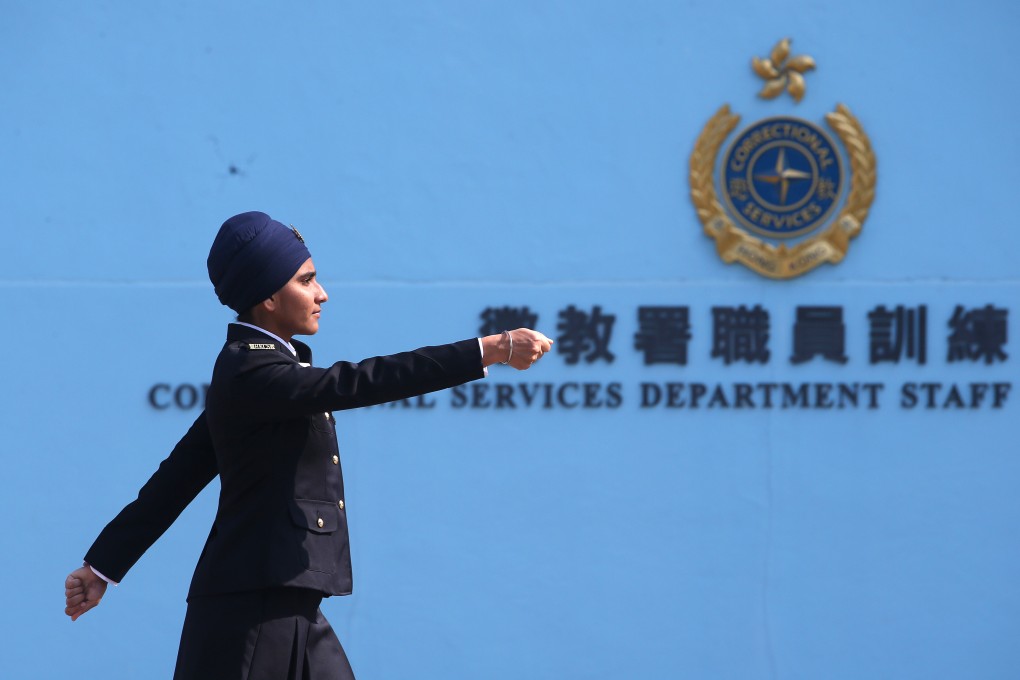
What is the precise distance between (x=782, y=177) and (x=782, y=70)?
0.39 m

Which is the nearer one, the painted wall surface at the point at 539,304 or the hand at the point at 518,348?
the hand at the point at 518,348

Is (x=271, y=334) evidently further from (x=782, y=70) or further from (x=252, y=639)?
(x=782, y=70)

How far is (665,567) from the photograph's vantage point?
4617 millimetres

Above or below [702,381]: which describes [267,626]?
below

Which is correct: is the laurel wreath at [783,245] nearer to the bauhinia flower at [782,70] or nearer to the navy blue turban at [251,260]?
the bauhinia flower at [782,70]

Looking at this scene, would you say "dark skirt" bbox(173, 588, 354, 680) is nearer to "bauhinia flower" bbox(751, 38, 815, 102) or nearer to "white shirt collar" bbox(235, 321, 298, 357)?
"white shirt collar" bbox(235, 321, 298, 357)

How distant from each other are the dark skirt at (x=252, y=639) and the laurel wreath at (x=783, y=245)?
256cm

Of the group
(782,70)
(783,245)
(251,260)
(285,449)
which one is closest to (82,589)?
(285,449)

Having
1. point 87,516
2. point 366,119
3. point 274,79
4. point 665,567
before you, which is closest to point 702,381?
point 665,567

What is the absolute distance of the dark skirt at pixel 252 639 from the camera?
7.91ft

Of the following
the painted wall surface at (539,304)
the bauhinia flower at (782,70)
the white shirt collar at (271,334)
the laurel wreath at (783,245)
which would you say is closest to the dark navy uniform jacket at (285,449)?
the white shirt collar at (271,334)

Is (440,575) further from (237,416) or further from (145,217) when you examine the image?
Answer: (237,416)

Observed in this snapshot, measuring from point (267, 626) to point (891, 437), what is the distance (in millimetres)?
2849

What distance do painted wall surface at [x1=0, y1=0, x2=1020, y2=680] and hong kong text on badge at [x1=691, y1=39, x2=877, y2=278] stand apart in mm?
59
